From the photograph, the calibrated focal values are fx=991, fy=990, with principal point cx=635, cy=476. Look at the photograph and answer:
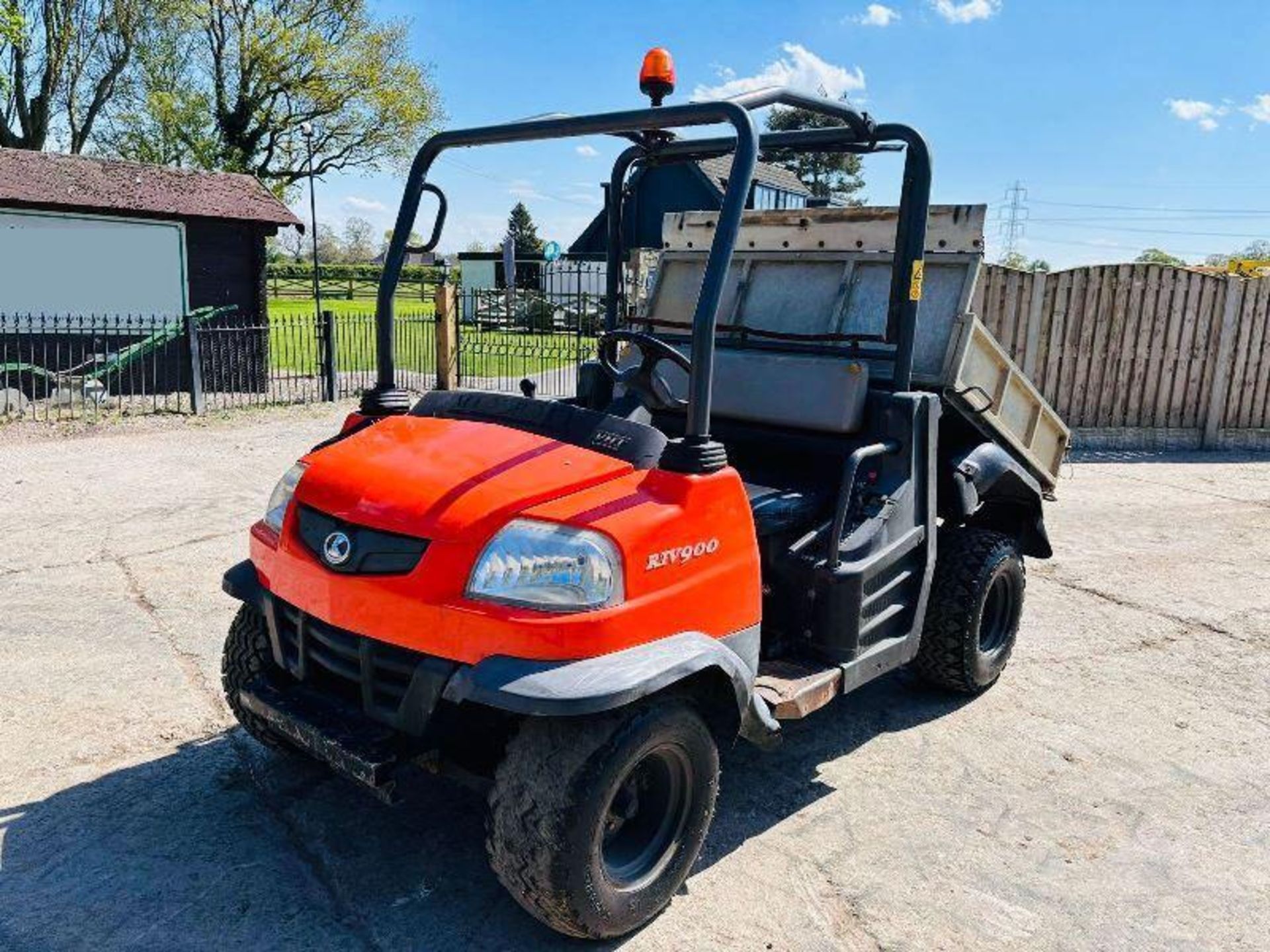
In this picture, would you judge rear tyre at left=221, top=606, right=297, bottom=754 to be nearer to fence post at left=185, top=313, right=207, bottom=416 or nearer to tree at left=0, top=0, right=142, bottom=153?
fence post at left=185, top=313, right=207, bottom=416

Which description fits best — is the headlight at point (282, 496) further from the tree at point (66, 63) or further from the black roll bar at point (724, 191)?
the tree at point (66, 63)

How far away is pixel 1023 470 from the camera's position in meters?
4.83

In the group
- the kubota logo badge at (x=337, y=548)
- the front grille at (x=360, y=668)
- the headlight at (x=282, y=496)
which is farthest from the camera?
the headlight at (x=282, y=496)

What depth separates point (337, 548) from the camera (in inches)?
112

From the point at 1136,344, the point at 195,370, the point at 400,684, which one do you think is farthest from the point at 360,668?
the point at 1136,344

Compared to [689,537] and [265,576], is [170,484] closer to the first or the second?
[265,576]

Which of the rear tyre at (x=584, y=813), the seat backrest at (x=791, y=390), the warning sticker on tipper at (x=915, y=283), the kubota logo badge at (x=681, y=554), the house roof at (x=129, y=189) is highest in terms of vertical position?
the house roof at (x=129, y=189)

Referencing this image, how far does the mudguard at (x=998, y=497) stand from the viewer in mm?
4395

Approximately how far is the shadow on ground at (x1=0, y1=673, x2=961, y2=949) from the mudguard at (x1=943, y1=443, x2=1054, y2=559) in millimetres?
1302

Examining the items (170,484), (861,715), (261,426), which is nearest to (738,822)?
(861,715)

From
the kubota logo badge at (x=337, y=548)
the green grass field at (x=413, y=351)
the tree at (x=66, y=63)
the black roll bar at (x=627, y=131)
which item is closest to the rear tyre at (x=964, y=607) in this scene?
the black roll bar at (x=627, y=131)

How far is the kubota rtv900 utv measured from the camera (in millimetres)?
2594

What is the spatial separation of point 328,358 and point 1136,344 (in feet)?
33.8

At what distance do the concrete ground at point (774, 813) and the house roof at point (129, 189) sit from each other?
9.67 meters
